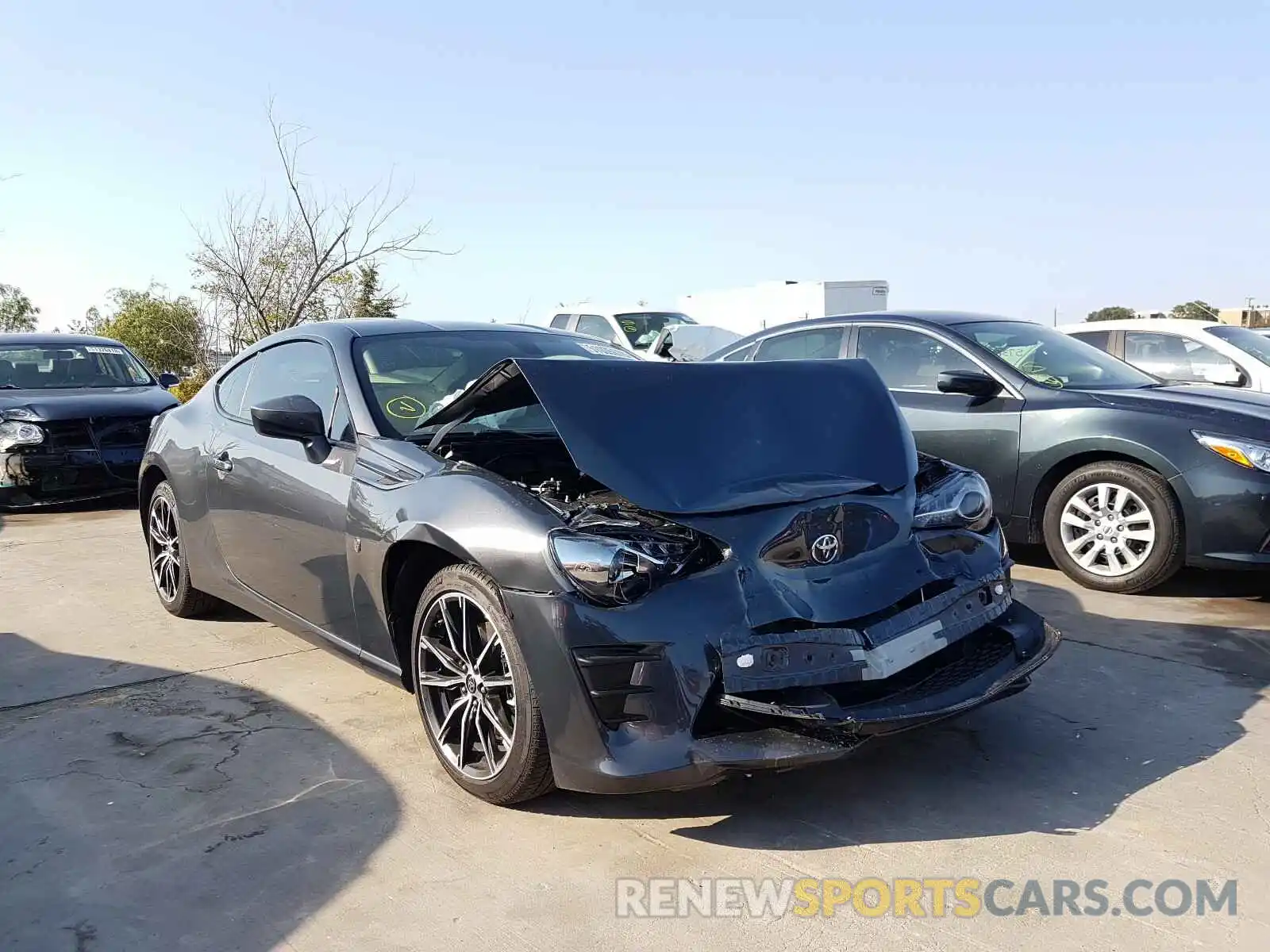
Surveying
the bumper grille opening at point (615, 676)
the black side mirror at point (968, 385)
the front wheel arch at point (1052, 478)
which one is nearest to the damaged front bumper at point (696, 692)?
the bumper grille opening at point (615, 676)

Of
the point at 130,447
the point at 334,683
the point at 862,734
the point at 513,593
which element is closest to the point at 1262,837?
the point at 862,734

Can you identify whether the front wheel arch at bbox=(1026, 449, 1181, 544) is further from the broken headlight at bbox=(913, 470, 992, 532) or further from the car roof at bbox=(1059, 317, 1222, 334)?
the car roof at bbox=(1059, 317, 1222, 334)

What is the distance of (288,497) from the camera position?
14.1 ft

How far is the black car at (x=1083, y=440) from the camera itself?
5488 mm

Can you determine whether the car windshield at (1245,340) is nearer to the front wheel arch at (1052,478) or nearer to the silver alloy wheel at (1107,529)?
the front wheel arch at (1052,478)

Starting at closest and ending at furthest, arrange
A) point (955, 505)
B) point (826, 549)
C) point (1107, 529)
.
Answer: point (826, 549), point (955, 505), point (1107, 529)

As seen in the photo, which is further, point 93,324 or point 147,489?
point 93,324

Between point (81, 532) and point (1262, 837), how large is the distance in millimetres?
8113

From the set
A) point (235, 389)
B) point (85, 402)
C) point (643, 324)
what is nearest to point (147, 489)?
point (235, 389)

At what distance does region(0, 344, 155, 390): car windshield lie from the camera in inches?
395

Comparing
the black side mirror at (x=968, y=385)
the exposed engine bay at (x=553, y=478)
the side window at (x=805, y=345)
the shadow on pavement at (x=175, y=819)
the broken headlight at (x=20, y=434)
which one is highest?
the side window at (x=805, y=345)

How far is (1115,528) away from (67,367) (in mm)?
9236

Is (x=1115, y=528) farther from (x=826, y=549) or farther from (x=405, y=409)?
(x=405, y=409)

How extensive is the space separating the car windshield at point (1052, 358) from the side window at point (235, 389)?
4.17 metres
